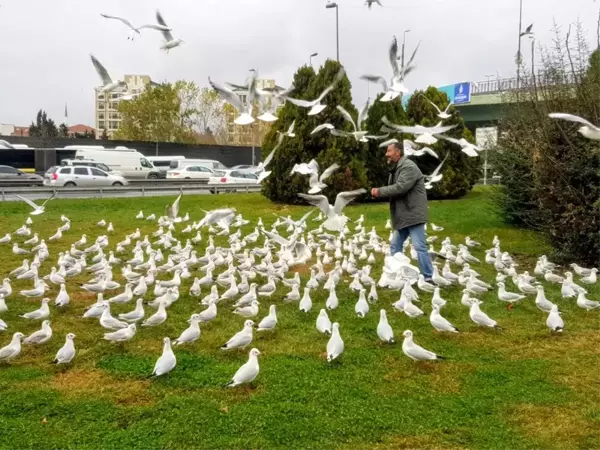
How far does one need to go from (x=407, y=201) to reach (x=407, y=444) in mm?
4850

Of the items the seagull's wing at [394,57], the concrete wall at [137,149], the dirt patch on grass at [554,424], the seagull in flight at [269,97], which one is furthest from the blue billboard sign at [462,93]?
the dirt patch on grass at [554,424]

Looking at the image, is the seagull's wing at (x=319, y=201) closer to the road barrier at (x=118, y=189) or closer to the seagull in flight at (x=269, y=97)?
the seagull in flight at (x=269, y=97)

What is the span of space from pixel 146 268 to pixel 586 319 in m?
6.56

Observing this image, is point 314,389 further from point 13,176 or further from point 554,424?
point 13,176

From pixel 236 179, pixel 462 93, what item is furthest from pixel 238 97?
pixel 462 93

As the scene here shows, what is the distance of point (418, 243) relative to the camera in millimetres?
8617

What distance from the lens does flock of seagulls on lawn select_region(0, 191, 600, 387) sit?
20.2 feet

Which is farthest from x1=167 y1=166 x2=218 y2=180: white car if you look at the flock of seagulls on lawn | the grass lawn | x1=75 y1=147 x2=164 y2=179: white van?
the grass lawn

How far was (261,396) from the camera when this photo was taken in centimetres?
492

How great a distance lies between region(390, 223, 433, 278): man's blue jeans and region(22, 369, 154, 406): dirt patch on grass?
14.9 feet

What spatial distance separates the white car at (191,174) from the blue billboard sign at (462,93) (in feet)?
53.4

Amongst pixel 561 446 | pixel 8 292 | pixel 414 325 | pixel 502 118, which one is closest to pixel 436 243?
pixel 502 118

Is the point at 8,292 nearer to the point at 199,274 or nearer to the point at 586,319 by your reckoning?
the point at 199,274

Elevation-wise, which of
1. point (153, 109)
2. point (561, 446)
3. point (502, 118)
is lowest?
point (561, 446)
